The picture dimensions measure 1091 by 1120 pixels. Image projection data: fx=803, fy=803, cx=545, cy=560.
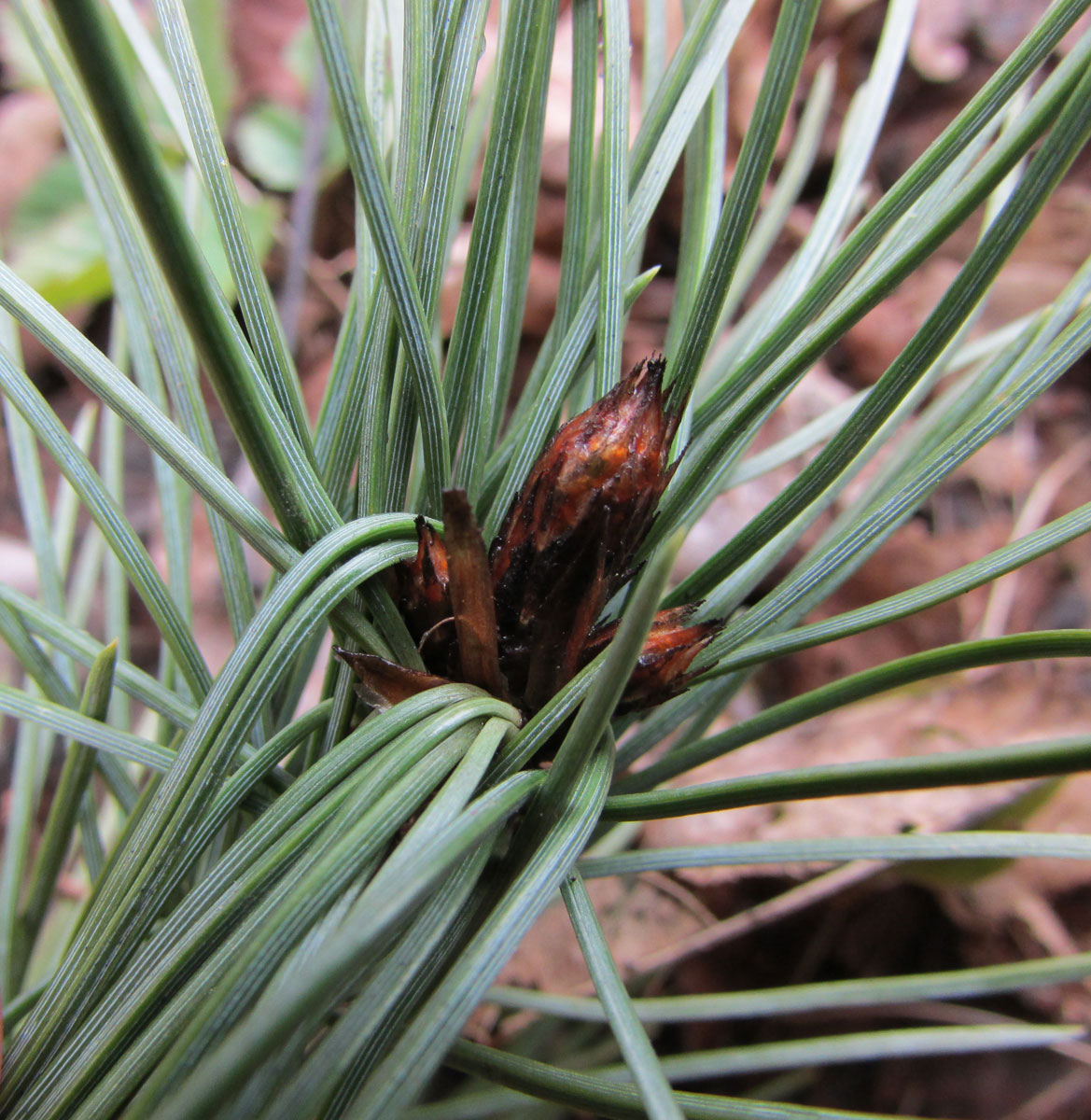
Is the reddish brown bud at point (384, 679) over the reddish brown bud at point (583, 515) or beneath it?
beneath

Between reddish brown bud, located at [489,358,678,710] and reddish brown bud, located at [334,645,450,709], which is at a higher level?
reddish brown bud, located at [489,358,678,710]

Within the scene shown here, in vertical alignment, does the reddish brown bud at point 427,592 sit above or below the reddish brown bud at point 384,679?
above

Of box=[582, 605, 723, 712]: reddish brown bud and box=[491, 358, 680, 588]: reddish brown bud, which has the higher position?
box=[491, 358, 680, 588]: reddish brown bud

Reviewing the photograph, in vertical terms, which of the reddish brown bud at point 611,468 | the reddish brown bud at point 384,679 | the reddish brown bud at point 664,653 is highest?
the reddish brown bud at point 611,468

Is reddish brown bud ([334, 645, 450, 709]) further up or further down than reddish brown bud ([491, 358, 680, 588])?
further down

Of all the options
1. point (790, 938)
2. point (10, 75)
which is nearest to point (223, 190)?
point (790, 938)

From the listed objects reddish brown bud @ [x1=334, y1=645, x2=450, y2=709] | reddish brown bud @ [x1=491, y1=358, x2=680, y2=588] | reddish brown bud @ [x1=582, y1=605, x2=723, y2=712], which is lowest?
reddish brown bud @ [x1=334, y1=645, x2=450, y2=709]

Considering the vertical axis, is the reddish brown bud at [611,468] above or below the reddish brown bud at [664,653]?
above

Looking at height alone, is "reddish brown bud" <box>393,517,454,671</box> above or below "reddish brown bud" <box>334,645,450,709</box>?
above

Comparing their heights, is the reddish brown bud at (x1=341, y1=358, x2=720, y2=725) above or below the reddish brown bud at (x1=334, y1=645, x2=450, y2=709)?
above
